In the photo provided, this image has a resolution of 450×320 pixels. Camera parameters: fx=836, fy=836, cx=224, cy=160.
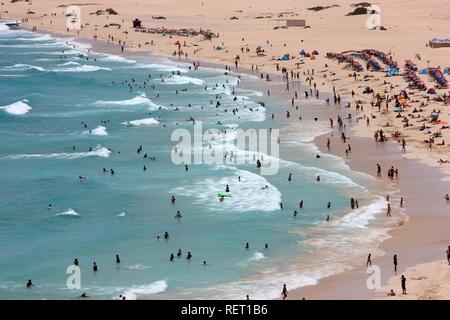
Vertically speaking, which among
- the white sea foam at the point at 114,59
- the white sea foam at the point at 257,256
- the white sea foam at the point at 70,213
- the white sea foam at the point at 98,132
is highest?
the white sea foam at the point at 114,59

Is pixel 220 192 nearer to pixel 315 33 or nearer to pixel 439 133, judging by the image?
pixel 439 133

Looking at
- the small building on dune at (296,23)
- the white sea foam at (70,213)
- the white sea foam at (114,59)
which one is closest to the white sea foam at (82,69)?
the white sea foam at (114,59)

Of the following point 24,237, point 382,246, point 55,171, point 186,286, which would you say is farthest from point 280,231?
point 55,171

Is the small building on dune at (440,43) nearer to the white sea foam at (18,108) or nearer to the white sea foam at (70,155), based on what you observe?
the white sea foam at (18,108)

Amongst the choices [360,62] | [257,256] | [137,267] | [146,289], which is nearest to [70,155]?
[137,267]

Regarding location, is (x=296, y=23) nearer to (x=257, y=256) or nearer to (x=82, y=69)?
(x=82, y=69)

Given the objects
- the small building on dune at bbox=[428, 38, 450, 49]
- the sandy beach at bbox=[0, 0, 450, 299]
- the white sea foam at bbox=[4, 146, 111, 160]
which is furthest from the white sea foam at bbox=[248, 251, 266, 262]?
the small building on dune at bbox=[428, 38, 450, 49]

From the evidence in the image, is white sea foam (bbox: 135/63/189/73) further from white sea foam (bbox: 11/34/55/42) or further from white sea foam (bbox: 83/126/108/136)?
white sea foam (bbox: 11/34/55/42)
